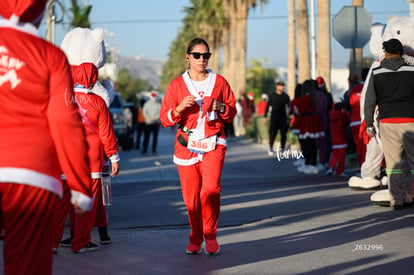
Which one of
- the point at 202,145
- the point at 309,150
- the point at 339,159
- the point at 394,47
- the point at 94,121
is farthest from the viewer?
the point at 309,150

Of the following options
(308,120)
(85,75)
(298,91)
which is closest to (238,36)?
(298,91)

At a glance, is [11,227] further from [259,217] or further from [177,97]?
[259,217]

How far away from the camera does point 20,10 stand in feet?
13.5

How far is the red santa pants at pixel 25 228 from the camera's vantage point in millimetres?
3930

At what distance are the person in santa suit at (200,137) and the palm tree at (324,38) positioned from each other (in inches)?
742

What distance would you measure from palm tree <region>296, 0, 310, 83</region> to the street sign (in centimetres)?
1204

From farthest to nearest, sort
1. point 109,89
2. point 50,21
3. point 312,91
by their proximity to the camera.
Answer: point 50,21 → point 312,91 → point 109,89

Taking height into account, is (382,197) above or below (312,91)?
below

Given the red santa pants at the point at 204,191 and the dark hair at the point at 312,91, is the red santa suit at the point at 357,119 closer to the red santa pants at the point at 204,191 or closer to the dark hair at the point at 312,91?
the dark hair at the point at 312,91

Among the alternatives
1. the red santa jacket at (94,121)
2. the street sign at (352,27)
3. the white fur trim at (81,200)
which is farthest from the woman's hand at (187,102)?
the street sign at (352,27)

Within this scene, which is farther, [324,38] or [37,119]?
[324,38]

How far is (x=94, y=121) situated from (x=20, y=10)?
12.7ft

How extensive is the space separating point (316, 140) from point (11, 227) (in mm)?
13200

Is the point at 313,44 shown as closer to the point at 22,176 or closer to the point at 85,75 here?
the point at 85,75
